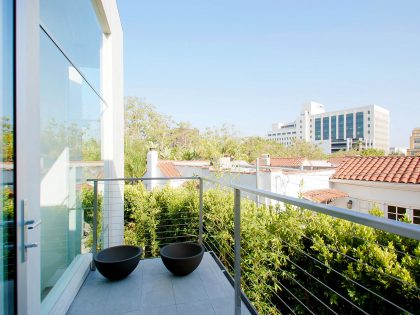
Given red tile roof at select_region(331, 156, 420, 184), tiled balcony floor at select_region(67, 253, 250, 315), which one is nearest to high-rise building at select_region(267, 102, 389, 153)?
red tile roof at select_region(331, 156, 420, 184)

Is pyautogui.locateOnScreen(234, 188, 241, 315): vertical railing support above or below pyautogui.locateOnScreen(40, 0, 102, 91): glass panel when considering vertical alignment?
below

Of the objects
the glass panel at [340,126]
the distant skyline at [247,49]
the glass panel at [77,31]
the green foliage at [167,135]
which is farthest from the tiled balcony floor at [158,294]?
the glass panel at [340,126]

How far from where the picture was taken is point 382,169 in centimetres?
930

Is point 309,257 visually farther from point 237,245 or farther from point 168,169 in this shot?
point 168,169

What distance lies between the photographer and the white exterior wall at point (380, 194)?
8.03 m

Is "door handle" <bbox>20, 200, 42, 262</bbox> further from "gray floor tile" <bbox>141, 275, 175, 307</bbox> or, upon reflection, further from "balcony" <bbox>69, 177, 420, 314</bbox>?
"gray floor tile" <bbox>141, 275, 175, 307</bbox>

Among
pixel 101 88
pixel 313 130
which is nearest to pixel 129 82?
pixel 101 88

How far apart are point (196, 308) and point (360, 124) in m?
79.2

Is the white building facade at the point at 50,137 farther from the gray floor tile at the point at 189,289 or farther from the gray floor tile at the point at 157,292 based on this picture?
the gray floor tile at the point at 189,289

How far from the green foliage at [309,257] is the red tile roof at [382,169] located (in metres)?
6.02

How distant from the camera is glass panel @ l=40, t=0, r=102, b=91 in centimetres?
205

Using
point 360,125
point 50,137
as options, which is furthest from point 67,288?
point 360,125

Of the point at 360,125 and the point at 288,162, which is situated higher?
the point at 360,125

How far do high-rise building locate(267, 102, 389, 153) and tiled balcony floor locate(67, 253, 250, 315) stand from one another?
215 feet
